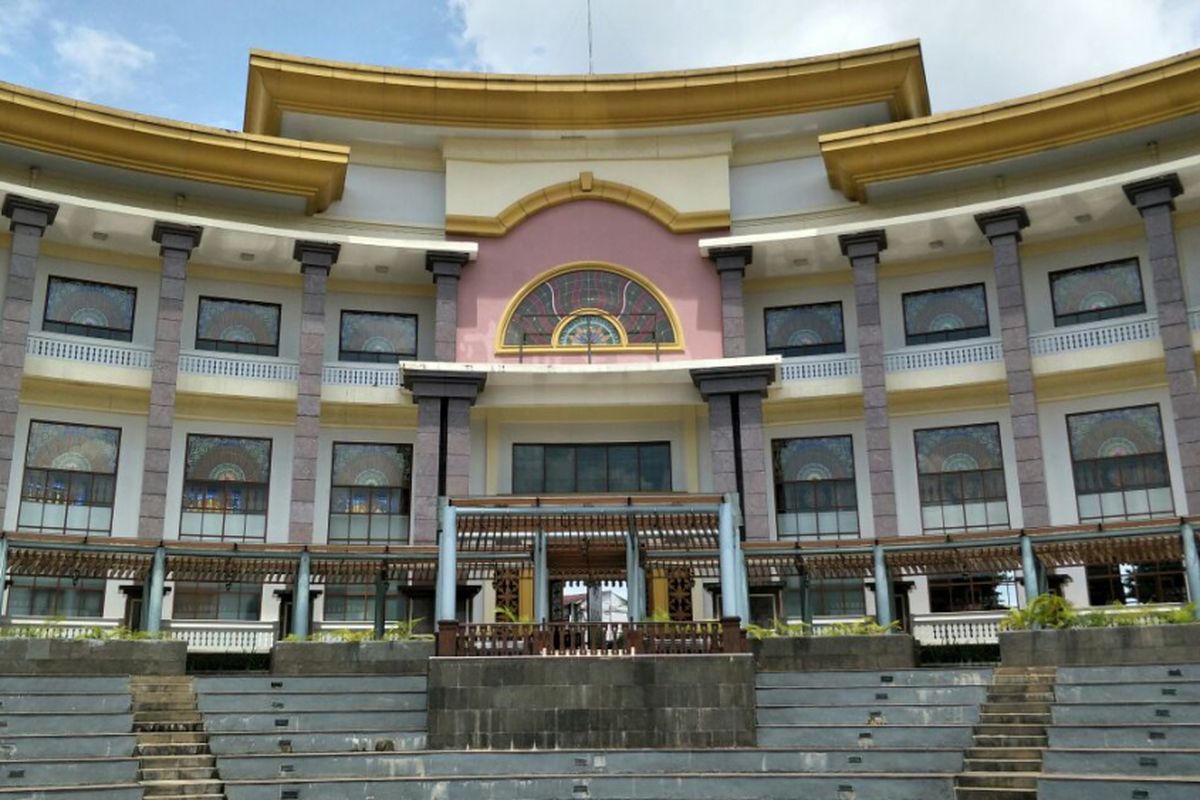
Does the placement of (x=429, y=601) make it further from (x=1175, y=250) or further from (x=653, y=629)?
(x=1175, y=250)

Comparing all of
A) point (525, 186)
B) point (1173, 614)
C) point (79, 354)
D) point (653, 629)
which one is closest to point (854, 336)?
point (525, 186)

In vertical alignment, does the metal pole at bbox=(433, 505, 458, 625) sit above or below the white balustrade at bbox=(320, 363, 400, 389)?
below

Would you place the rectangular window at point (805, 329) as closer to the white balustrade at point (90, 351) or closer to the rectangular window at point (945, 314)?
the rectangular window at point (945, 314)

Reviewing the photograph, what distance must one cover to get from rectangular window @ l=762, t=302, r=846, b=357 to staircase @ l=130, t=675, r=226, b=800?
1644cm

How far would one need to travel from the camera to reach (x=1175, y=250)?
81.2 ft

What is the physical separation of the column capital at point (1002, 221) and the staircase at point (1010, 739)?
11.5 metres

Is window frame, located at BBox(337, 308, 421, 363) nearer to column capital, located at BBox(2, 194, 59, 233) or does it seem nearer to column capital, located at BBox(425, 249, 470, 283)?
column capital, located at BBox(425, 249, 470, 283)

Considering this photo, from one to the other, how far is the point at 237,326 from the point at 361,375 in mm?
3357

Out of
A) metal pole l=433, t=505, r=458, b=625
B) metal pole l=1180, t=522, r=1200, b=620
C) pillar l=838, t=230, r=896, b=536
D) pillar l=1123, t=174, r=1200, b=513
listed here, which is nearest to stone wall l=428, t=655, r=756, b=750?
metal pole l=433, t=505, r=458, b=625

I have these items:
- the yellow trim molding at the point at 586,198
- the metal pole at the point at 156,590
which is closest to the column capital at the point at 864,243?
the yellow trim molding at the point at 586,198

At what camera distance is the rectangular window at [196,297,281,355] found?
2853cm

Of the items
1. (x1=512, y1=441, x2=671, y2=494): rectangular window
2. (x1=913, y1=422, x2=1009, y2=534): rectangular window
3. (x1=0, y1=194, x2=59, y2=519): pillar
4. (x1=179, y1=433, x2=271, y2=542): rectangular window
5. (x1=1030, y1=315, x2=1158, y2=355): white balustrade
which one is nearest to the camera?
(x1=0, y1=194, x2=59, y2=519): pillar

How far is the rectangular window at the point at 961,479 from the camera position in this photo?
88.5 ft

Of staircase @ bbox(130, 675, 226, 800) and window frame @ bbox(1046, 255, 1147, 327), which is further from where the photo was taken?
window frame @ bbox(1046, 255, 1147, 327)
